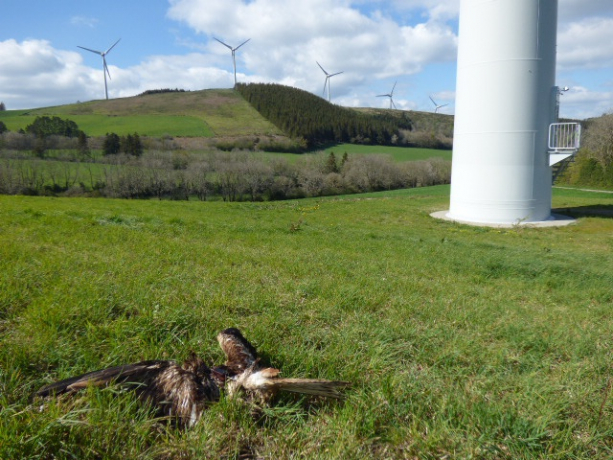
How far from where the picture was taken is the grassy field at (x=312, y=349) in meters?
2.34

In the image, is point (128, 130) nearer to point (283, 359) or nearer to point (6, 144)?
point (6, 144)

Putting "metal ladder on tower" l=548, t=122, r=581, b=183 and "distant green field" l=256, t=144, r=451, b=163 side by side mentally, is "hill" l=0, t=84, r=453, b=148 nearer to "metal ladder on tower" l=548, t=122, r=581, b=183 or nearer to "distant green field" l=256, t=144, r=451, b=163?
"distant green field" l=256, t=144, r=451, b=163

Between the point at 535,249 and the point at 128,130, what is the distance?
271ft

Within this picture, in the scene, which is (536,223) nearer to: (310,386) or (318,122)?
(310,386)

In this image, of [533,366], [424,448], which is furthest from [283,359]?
[533,366]

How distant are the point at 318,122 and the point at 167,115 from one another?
111 ft

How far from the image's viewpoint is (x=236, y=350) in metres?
3.02

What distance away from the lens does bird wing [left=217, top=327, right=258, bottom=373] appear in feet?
9.55

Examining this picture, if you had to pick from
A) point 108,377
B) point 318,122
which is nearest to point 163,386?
Answer: point 108,377

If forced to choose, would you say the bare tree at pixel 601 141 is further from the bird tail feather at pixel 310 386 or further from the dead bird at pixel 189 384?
the dead bird at pixel 189 384

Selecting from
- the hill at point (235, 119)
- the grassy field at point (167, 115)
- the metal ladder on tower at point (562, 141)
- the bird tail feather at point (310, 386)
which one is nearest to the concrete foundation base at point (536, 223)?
the metal ladder on tower at point (562, 141)

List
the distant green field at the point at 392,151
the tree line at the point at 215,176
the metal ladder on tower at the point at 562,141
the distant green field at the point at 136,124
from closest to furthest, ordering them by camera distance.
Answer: the metal ladder on tower at the point at 562,141 < the tree line at the point at 215,176 < the distant green field at the point at 392,151 < the distant green field at the point at 136,124

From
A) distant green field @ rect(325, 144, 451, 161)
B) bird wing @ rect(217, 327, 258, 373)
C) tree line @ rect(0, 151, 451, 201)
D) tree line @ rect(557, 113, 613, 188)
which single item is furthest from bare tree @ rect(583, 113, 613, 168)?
bird wing @ rect(217, 327, 258, 373)

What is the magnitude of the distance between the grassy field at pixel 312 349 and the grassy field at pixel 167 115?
8190cm
